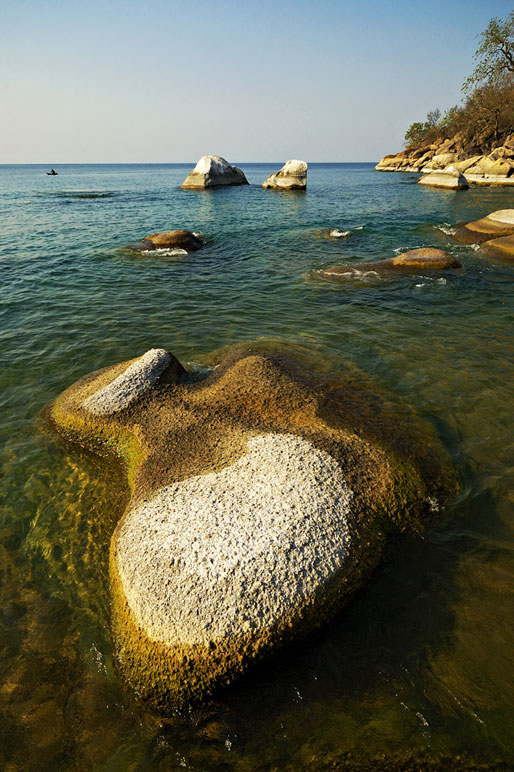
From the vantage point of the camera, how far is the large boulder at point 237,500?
3719 millimetres

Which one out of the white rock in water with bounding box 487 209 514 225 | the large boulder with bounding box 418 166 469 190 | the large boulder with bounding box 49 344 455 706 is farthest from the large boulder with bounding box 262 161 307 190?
the large boulder with bounding box 49 344 455 706

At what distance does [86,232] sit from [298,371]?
78.3 feet

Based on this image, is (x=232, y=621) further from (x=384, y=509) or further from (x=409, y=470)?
(x=409, y=470)

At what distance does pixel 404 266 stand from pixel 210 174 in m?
52.3

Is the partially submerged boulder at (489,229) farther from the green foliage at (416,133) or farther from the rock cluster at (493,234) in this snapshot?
the green foliage at (416,133)

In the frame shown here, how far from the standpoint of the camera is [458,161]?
224 ft

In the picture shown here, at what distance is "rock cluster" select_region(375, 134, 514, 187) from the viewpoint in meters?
51.4

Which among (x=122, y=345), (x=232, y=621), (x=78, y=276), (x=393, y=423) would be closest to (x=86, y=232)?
(x=78, y=276)

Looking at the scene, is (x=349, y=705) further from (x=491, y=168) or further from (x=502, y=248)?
(x=491, y=168)

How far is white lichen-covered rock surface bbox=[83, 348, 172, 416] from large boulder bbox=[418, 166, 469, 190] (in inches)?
2227

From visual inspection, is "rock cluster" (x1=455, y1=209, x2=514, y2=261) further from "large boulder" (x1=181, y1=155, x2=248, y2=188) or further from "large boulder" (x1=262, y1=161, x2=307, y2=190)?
"large boulder" (x1=181, y1=155, x2=248, y2=188)

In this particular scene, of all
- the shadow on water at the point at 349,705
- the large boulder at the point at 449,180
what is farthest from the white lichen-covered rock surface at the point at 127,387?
the large boulder at the point at 449,180

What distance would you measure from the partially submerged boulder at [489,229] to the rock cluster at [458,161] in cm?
3729

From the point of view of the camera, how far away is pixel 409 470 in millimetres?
5684
